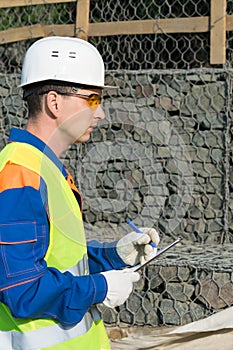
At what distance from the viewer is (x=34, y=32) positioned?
568cm

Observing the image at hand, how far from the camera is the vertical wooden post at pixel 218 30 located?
5.04 m

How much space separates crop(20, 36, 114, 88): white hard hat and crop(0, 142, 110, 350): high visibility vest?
9.0 inches

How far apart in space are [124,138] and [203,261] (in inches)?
49.4

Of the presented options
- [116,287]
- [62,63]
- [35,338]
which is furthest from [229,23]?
[35,338]

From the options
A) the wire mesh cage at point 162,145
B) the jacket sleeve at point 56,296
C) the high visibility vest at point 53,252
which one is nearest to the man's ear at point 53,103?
the high visibility vest at point 53,252

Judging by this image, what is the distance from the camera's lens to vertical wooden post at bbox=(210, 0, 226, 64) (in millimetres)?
5035

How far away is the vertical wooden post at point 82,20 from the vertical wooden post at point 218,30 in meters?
0.89

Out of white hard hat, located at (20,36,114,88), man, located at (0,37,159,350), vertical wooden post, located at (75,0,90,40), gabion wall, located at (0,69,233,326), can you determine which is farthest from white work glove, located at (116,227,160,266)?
vertical wooden post, located at (75,0,90,40)

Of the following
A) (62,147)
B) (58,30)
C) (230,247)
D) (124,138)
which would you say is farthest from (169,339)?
(58,30)

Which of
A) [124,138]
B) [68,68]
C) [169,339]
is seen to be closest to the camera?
→ [68,68]

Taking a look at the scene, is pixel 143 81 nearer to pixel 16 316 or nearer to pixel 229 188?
pixel 229 188

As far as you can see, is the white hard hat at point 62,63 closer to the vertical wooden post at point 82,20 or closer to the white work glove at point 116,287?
the white work glove at point 116,287

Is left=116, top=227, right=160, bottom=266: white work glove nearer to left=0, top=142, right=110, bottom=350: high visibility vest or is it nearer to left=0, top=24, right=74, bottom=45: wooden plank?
left=0, top=142, right=110, bottom=350: high visibility vest

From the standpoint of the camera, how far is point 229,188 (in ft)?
16.8
